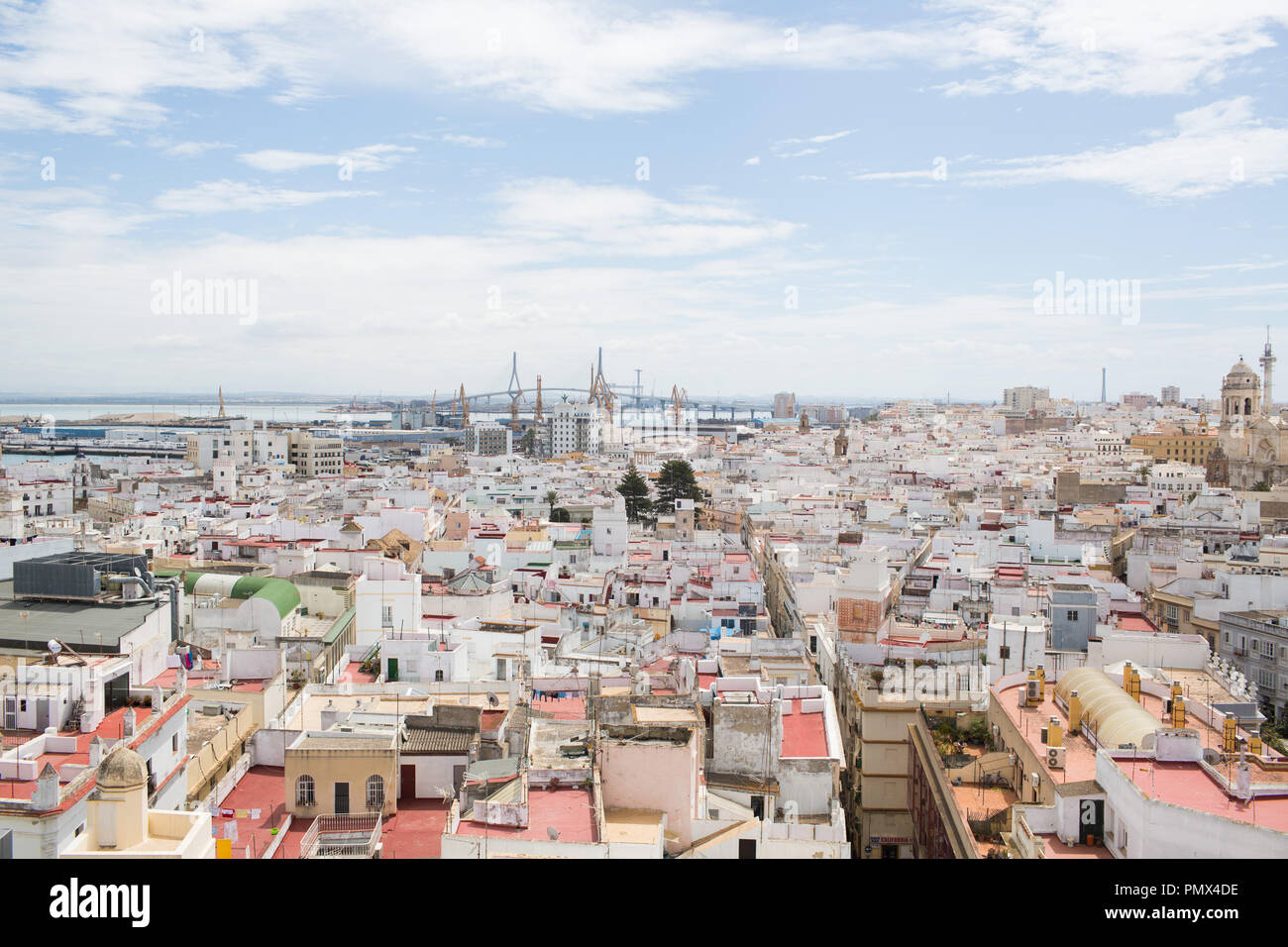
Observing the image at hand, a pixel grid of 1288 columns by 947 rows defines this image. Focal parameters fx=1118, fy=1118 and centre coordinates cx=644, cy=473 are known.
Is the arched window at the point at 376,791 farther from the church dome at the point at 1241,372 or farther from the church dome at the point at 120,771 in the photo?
the church dome at the point at 1241,372

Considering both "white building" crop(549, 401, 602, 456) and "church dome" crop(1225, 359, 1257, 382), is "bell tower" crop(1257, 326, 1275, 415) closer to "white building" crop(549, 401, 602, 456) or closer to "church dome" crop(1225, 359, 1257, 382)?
"church dome" crop(1225, 359, 1257, 382)

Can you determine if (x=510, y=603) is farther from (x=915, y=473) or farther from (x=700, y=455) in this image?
(x=700, y=455)

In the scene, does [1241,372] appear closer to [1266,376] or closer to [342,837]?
[1266,376]

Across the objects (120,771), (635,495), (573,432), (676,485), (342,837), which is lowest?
(342,837)

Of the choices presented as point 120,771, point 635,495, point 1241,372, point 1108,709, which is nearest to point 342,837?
point 120,771

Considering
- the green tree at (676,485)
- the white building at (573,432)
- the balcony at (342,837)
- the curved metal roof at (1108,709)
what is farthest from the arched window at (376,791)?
the white building at (573,432)
